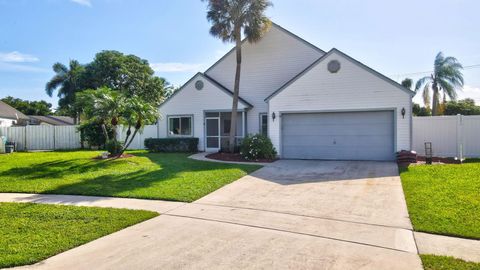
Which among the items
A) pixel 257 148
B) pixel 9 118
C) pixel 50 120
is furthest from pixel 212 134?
pixel 50 120

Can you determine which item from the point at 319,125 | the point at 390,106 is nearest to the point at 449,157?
the point at 390,106

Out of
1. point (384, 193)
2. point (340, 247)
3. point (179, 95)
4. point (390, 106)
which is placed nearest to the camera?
point (340, 247)

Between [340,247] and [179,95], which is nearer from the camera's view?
[340,247]

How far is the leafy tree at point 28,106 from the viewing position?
60.9 metres

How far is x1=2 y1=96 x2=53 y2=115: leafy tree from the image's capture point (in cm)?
6093

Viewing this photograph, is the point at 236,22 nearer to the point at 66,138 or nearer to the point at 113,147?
the point at 113,147

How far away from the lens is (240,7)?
1677 centimetres

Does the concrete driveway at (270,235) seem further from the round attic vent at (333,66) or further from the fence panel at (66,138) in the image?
the fence panel at (66,138)

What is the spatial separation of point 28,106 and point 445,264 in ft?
237

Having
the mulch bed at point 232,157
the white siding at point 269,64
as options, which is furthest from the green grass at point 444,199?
the white siding at point 269,64

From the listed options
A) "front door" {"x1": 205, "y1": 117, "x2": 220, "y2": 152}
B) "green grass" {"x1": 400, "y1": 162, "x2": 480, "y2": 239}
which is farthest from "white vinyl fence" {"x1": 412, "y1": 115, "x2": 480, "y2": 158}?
"front door" {"x1": 205, "y1": 117, "x2": 220, "y2": 152}

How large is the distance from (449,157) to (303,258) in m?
13.7

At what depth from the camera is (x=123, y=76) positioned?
36.0 m

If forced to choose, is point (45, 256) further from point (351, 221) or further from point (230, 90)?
point (230, 90)
